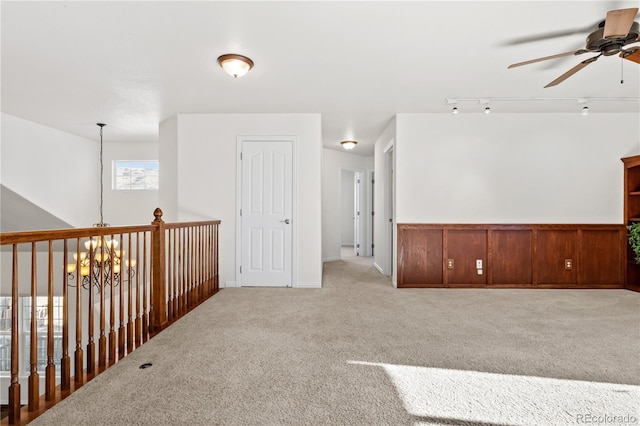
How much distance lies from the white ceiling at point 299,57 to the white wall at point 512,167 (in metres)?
0.26

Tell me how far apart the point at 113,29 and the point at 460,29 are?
2622mm

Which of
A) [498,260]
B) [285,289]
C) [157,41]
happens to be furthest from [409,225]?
[157,41]

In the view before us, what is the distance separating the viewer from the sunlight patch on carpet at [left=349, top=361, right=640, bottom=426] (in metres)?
1.63

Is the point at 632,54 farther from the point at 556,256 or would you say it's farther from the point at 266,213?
the point at 266,213

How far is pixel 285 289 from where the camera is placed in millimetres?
4469

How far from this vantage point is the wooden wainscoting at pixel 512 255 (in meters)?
4.50

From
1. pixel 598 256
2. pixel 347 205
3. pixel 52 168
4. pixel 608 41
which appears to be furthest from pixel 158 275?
pixel 347 205

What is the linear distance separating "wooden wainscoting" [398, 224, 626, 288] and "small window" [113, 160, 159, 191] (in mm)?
5194

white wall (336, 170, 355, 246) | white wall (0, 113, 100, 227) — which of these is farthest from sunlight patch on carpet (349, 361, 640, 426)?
white wall (336, 170, 355, 246)

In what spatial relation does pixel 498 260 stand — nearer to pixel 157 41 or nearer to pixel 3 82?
pixel 157 41

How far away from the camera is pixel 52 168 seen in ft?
18.4

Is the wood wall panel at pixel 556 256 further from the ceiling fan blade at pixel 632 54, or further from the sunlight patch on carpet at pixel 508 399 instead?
the sunlight patch on carpet at pixel 508 399
